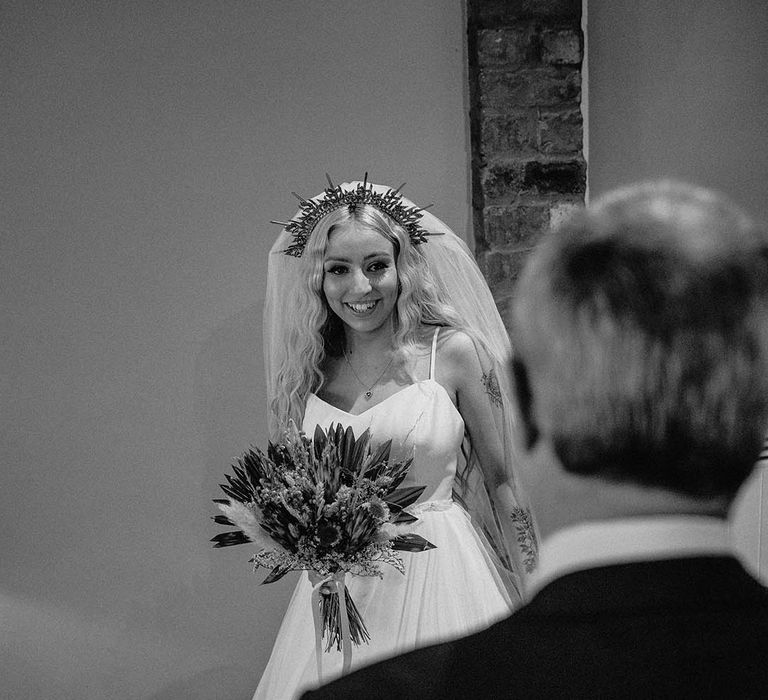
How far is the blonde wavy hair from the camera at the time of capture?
2.60m

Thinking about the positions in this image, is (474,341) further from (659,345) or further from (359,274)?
(659,345)

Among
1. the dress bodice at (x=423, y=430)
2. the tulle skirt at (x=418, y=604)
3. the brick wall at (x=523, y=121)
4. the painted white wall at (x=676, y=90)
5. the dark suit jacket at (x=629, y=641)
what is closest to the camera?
the dark suit jacket at (x=629, y=641)

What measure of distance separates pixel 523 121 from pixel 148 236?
4.00 feet

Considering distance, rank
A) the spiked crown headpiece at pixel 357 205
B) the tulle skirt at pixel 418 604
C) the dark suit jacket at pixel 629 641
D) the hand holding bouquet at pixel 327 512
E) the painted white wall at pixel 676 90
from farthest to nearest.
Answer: the painted white wall at pixel 676 90
the spiked crown headpiece at pixel 357 205
the tulle skirt at pixel 418 604
the hand holding bouquet at pixel 327 512
the dark suit jacket at pixel 629 641

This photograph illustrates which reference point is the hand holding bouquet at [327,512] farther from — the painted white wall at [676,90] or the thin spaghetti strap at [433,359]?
the painted white wall at [676,90]

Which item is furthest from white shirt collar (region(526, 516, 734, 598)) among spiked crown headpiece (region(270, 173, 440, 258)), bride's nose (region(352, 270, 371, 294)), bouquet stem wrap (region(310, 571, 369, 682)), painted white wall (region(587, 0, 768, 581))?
painted white wall (region(587, 0, 768, 581))

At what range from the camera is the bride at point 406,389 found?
7.91ft

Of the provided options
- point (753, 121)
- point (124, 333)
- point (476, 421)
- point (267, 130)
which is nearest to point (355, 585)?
point (476, 421)

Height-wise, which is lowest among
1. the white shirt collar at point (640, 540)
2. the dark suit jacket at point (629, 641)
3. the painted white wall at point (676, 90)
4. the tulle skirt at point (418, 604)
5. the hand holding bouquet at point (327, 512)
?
the tulle skirt at point (418, 604)

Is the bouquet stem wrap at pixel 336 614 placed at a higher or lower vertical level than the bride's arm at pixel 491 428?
lower

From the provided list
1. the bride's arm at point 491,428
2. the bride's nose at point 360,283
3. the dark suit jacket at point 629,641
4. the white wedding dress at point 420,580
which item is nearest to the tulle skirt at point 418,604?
the white wedding dress at point 420,580

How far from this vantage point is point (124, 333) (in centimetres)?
304

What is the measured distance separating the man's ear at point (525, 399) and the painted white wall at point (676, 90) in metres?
2.51

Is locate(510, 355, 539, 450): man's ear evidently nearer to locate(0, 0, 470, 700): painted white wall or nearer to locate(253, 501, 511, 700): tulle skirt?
locate(253, 501, 511, 700): tulle skirt
